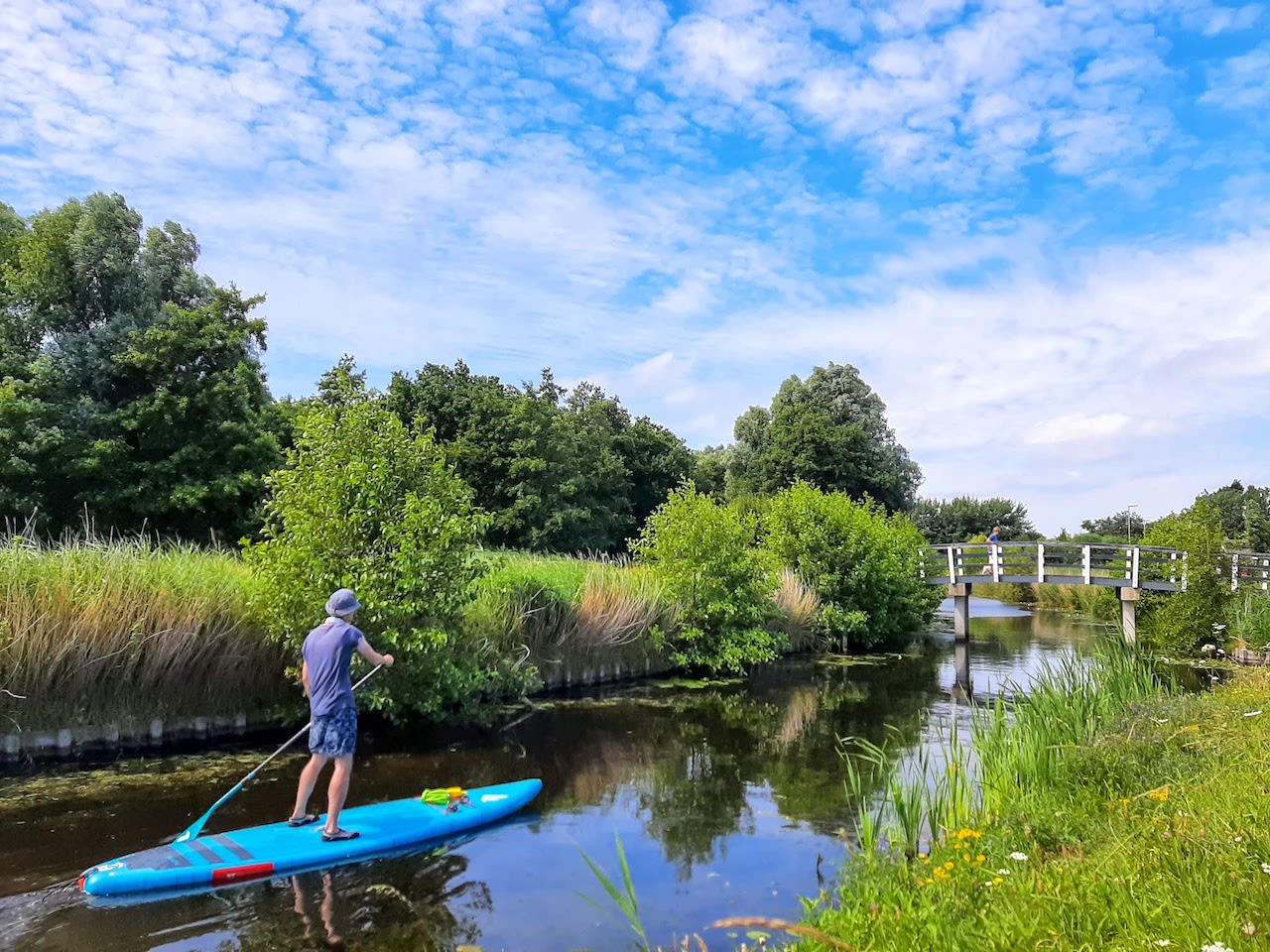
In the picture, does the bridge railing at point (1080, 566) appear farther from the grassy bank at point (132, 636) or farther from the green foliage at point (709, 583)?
the grassy bank at point (132, 636)

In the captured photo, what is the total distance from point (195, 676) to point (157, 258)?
19314 mm

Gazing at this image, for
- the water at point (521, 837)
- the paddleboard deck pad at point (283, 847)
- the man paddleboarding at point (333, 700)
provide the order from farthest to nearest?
the man paddleboarding at point (333, 700) < the paddleboard deck pad at point (283, 847) < the water at point (521, 837)

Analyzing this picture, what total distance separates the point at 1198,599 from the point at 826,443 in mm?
26669

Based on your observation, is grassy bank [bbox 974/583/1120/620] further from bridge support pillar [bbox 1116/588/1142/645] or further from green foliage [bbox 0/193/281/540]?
green foliage [bbox 0/193/281/540]

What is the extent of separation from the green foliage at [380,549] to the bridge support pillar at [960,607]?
18.4 meters

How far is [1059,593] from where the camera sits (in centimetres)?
3769

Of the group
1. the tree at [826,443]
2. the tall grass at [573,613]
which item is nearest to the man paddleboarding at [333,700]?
the tall grass at [573,613]

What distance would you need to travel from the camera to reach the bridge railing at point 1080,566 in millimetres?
22031

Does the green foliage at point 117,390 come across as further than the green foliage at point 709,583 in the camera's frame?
Yes

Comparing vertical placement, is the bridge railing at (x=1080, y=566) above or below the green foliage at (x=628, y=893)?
above

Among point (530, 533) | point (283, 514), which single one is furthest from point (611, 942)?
point (530, 533)

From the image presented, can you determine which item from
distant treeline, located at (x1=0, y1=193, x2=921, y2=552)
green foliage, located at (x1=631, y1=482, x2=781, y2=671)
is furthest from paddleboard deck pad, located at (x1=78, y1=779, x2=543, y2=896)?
distant treeline, located at (x1=0, y1=193, x2=921, y2=552)

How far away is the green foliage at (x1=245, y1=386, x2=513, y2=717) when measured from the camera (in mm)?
10523

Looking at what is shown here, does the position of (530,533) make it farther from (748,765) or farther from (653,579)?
(748,765)
